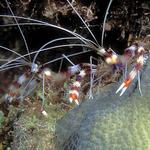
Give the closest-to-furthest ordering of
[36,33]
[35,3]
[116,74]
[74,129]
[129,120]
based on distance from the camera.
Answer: [129,120] → [74,129] → [116,74] → [35,3] → [36,33]

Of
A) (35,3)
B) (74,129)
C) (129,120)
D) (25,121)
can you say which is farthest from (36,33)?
(129,120)

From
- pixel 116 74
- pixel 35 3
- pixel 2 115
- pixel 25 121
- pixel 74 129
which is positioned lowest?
pixel 2 115

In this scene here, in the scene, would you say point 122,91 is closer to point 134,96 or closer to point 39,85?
point 134,96

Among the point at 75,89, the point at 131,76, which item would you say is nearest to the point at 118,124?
the point at 131,76

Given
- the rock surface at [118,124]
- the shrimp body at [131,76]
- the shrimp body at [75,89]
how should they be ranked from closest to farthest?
the rock surface at [118,124]
the shrimp body at [131,76]
the shrimp body at [75,89]

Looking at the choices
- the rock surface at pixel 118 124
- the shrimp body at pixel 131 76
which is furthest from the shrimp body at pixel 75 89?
the shrimp body at pixel 131 76

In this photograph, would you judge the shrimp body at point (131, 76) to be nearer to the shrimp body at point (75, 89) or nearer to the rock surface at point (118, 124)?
the rock surface at point (118, 124)

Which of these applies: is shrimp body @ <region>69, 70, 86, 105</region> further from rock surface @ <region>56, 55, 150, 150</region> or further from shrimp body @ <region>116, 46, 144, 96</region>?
shrimp body @ <region>116, 46, 144, 96</region>

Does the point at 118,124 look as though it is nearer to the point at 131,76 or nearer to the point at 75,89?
the point at 131,76

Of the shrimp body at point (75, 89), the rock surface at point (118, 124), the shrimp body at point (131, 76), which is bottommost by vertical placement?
the shrimp body at point (75, 89)
